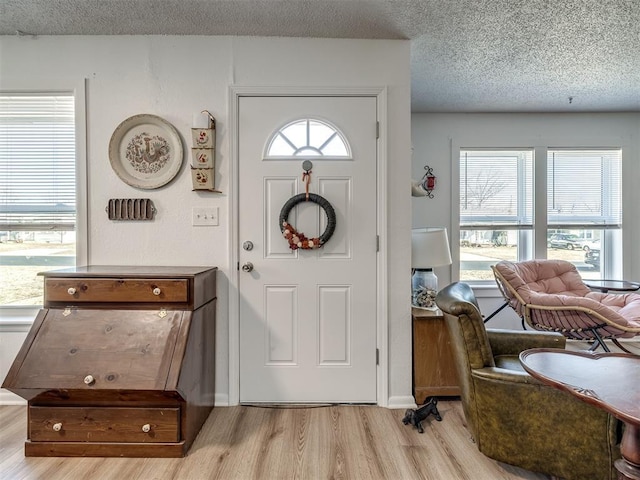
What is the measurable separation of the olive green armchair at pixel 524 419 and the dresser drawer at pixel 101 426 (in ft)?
4.98

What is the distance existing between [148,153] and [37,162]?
2.68 feet

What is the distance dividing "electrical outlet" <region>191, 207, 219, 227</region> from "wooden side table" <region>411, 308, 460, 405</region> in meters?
1.51

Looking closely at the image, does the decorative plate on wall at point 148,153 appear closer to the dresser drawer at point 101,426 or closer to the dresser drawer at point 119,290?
the dresser drawer at point 119,290

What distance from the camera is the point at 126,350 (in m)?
1.76

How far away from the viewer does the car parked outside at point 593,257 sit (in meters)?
3.71

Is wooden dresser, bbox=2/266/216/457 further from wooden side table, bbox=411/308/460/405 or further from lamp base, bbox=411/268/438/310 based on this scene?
lamp base, bbox=411/268/438/310

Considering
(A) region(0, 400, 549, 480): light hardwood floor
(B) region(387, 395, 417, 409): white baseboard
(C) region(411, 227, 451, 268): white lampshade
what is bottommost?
(A) region(0, 400, 549, 480): light hardwood floor

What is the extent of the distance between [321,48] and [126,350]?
85.9 inches

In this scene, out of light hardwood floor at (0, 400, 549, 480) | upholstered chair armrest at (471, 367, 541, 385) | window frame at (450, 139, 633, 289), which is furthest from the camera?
window frame at (450, 139, 633, 289)

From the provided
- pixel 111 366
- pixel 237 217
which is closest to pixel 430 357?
pixel 237 217

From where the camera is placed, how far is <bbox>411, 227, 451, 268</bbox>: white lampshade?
2498mm

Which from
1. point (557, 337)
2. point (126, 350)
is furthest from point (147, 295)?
point (557, 337)

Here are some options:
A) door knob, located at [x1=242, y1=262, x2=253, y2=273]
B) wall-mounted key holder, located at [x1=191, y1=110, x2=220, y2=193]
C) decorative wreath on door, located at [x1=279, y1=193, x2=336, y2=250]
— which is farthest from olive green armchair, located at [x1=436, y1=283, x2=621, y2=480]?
wall-mounted key holder, located at [x1=191, y1=110, x2=220, y2=193]

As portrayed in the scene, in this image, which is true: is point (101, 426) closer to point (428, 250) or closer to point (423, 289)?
point (423, 289)
